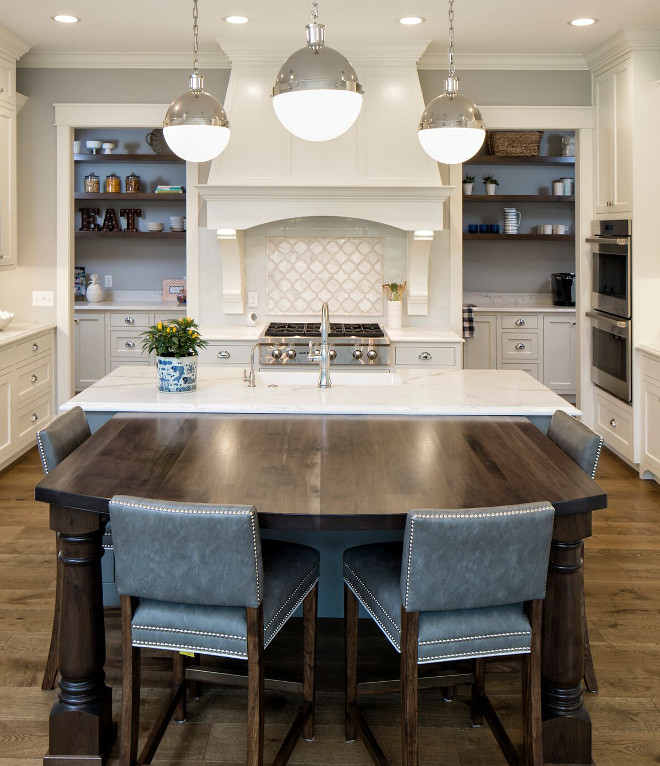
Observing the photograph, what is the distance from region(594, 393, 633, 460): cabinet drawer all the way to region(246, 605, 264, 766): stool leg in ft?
12.5

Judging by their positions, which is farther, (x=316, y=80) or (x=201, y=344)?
(x=201, y=344)

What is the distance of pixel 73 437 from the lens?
2934mm

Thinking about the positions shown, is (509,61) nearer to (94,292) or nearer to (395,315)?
(395,315)

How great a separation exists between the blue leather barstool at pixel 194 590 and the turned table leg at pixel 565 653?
69cm

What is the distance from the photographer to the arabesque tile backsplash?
6.08 m

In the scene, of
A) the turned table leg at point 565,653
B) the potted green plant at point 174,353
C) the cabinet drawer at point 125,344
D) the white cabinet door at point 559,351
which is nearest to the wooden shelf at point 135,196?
the cabinet drawer at point 125,344

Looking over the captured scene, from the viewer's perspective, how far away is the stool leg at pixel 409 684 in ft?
6.97

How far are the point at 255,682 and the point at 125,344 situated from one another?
19.0 ft

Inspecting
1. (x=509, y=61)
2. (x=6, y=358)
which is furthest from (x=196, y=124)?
(x=509, y=61)

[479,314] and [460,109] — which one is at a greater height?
[460,109]

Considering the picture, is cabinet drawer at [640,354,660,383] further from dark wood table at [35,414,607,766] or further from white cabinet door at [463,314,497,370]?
dark wood table at [35,414,607,766]

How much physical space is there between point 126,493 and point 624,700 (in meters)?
1.66

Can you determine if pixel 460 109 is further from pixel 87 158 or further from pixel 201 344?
pixel 87 158

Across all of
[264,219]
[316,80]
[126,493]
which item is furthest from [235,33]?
[126,493]
